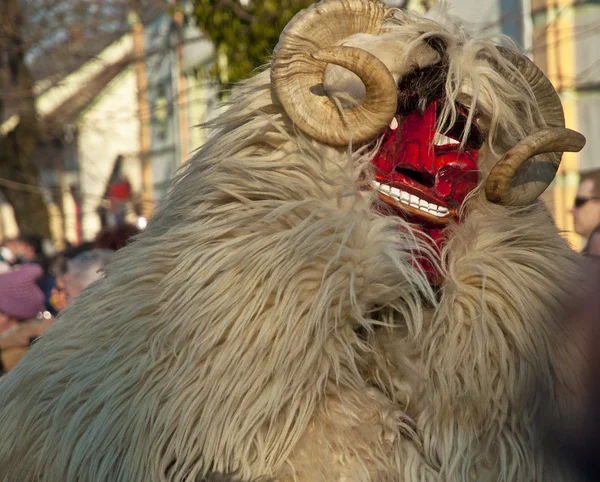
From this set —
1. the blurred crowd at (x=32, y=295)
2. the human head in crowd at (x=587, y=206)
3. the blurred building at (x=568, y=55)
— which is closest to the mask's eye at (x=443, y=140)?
the human head in crowd at (x=587, y=206)

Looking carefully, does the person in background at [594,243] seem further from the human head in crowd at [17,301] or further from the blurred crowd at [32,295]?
the human head in crowd at [17,301]

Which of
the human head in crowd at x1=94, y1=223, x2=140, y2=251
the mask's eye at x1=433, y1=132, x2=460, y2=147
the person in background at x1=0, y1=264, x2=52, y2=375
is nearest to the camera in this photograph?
the mask's eye at x1=433, y1=132, x2=460, y2=147

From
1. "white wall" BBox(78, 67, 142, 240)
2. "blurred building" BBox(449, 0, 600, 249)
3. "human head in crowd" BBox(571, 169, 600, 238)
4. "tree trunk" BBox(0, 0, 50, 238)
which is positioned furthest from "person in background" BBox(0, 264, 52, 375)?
"white wall" BBox(78, 67, 142, 240)

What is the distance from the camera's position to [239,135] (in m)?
2.50

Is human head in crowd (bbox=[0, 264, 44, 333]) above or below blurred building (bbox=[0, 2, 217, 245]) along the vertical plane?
above

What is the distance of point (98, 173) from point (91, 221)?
12.8 feet

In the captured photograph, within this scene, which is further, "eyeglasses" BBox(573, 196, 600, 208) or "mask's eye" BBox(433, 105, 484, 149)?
"eyeglasses" BBox(573, 196, 600, 208)

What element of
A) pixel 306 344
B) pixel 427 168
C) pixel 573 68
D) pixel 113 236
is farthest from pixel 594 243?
pixel 113 236

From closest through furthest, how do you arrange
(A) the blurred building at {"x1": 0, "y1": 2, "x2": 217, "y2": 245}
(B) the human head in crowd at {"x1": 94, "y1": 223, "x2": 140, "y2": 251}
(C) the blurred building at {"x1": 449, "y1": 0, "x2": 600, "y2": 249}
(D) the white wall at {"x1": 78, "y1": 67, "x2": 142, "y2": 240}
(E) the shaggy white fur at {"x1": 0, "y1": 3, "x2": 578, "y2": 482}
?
(E) the shaggy white fur at {"x1": 0, "y1": 3, "x2": 578, "y2": 482}, (B) the human head in crowd at {"x1": 94, "y1": 223, "x2": 140, "y2": 251}, (C) the blurred building at {"x1": 449, "y1": 0, "x2": 600, "y2": 249}, (A) the blurred building at {"x1": 0, "y1": 2, "x2": 217, "y2": 245}, (D) the white wall at {"x1": 78, "y1": 67, "x2": 142, "y2": 240}

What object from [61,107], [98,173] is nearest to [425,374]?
[61,107]

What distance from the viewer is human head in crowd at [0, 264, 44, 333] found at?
5.32 metres

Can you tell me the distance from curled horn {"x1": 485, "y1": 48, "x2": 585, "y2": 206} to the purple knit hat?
3.64m

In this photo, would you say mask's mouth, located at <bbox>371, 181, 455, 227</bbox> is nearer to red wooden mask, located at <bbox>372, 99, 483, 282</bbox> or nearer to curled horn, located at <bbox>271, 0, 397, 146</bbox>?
red wooden mask, located at <bbox>372, 99, 483, 282</bbox>

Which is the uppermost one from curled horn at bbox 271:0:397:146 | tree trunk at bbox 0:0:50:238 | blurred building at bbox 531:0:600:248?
curled horn at bbox 271:0:397:146
